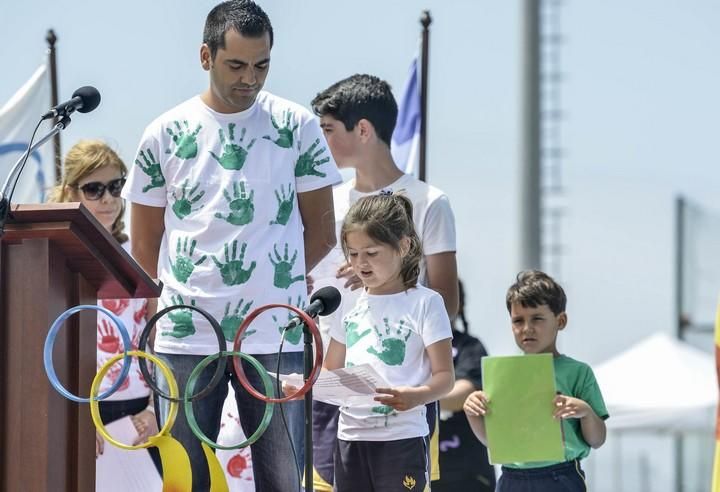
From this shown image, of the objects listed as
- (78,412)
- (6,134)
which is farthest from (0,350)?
(6,134)

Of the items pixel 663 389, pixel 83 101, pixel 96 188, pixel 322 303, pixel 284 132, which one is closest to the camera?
pixel 322 303

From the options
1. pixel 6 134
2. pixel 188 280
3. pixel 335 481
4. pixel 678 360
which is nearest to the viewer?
pixel 188 280

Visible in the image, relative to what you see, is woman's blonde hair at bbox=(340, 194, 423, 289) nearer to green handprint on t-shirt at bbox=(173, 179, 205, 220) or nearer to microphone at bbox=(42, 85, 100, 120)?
green handprint on t-shirt at bbox=(173, 179, 205, 220)

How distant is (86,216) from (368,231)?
1.25 metres

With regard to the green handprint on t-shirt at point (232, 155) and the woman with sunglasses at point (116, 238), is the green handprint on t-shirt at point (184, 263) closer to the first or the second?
the green handprint on t-shirt at point (232, 155)

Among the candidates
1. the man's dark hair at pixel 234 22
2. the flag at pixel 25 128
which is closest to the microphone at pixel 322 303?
the man's dark hair at pixel 234 22

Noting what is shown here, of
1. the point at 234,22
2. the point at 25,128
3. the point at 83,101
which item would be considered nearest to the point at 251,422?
the point at 83,101

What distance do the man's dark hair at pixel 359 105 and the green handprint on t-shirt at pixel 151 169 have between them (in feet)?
3.84

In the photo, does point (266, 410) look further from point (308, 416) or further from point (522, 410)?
point (522, 410)

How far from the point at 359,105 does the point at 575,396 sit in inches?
54.1

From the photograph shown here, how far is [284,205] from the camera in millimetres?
5176

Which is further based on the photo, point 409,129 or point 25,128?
point 25,128

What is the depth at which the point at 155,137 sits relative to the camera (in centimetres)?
523

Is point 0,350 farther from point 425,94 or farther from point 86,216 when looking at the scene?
point 425,94
